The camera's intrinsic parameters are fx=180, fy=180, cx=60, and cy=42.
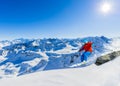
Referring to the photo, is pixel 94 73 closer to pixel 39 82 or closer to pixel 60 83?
pixel 60 83

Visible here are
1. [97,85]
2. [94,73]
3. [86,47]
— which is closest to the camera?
[97,85]

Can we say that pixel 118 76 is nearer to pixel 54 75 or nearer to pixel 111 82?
pixel 111 82

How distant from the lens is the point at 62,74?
26.7ft

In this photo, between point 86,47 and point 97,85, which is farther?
point 86,47

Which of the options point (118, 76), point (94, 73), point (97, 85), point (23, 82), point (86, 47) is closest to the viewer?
point (97, 85)

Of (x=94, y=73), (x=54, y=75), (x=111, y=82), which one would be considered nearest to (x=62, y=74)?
(x=54, y=75)

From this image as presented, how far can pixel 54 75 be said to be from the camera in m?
7.99

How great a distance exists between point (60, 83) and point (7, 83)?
2228 millimetres

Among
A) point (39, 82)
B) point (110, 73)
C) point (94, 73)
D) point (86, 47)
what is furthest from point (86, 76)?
point (86, 47)

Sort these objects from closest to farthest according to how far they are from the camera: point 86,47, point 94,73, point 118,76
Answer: point 118,76
point 94,73
point 86,47

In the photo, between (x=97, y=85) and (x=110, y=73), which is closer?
(x=97, y=85)

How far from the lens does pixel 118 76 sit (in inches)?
311

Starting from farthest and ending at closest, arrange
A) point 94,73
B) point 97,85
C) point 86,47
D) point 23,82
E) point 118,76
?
1. point 86,47
2. point 94,73
3. point 118,76
4. point 23,82
5. point 97,85

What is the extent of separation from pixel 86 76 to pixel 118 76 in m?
1.39
